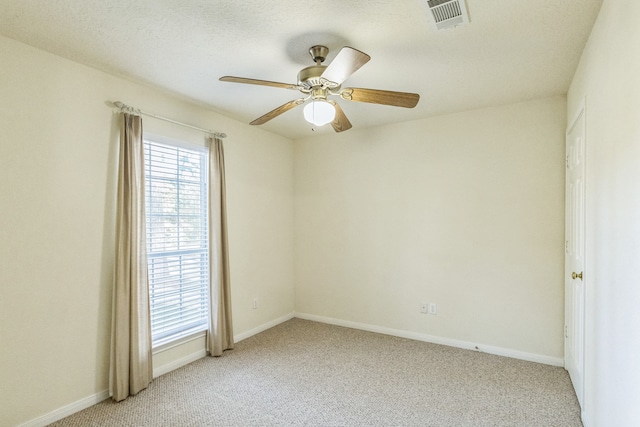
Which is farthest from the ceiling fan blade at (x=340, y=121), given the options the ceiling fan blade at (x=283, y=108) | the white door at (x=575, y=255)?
the white door at (x=575, y=255)

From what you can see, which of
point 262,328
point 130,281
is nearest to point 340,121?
point 130,281

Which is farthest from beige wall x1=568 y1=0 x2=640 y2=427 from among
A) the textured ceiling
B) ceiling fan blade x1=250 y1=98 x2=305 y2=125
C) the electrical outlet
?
ceiling fan blade x1=250 y1=98 x2=305 y2=125

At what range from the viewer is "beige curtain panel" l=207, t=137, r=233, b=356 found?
3395 mm

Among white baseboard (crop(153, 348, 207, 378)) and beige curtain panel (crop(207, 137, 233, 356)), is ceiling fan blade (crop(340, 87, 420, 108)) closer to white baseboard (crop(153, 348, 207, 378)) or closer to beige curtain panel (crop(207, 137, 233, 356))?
beige curtain panel (crop(207, 137, 233, 356))

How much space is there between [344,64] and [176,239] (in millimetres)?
2285

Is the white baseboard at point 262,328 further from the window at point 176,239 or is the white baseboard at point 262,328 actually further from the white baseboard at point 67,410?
the white baseboard at point 67,410

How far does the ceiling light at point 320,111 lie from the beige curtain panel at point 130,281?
1507 millimetres

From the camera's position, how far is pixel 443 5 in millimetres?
1771

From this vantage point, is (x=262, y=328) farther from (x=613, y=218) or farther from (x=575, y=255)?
(x=613, y=218)

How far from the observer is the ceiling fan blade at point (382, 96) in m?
2.14

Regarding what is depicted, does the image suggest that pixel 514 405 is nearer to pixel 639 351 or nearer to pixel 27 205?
pixel 639 351

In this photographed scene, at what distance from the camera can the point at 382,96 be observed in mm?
2209

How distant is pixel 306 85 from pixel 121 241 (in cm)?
184

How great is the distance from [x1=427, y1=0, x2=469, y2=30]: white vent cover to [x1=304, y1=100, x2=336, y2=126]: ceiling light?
78 centimetres
